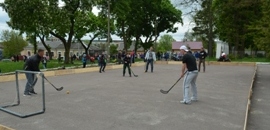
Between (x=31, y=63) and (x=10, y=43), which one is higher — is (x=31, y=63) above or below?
below

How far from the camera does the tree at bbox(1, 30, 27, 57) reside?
2992 inches

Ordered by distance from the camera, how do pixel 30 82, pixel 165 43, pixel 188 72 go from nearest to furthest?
pixel 188 72
pixel 30 82
pixel 165 43

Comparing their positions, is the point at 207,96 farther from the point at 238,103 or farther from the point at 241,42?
the point at 241,42

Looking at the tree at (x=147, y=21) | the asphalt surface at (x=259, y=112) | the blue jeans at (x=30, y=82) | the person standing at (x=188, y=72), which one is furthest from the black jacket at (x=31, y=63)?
the tree at (x=147, y=21)

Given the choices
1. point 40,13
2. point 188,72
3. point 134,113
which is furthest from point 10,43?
point 134,113

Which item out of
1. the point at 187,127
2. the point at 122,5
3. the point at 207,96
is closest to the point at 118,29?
the point at 122,5

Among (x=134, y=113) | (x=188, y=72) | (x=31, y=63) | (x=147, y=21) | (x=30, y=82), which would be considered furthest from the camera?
(x=147, y=21)

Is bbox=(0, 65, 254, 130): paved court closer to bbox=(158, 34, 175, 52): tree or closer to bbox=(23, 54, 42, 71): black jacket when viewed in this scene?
bbox=(23, 54, 42, 71): black jacket

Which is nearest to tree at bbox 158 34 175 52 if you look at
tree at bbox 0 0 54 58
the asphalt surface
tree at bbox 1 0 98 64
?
tree at bbox 1 0 98 64

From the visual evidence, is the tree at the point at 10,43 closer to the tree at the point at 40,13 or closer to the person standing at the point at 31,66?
the tree at the point at 40,13

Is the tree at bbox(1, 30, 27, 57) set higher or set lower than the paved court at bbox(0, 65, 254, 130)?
higher

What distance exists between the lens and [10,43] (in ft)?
252

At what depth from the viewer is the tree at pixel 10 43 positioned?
76000 millimetres

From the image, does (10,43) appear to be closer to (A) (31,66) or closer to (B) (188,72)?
(A) (31,66)
